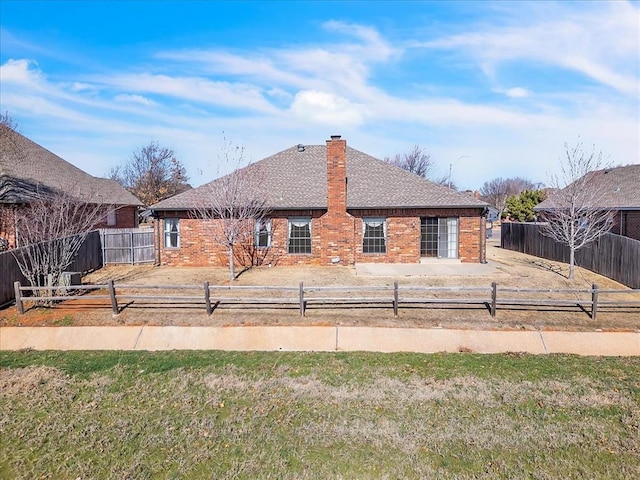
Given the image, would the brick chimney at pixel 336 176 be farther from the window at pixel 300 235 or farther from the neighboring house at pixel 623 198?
the neighboring house at pixel 623 198

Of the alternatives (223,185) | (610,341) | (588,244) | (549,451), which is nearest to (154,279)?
(223,185)

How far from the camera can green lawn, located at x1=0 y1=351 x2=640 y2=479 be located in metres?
5.38

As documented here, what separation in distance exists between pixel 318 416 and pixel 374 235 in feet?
39.0

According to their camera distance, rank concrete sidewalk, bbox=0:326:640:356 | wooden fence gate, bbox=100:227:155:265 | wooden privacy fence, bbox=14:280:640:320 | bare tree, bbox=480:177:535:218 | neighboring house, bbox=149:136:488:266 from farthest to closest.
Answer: bare tree, bbox=480:177:535:218
wooden fence gate, bbox=100:227:155:265
neighboring house, bbox=149:136:488:266
wooden privacy fence, bbox=14:280:640:320
concrete sidewalk, bbox=0:326:640:356

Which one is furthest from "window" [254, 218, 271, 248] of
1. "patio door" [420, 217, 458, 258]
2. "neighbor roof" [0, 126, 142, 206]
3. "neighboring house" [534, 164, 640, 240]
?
"neighboring house" [534, 164, 640, 240]

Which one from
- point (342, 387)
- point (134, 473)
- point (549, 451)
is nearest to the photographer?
point (134, 473)

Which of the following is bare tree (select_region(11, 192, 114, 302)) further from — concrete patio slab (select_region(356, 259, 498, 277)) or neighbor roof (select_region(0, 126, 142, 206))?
concrete patio slab (select_region(356, 259, 498, 277))

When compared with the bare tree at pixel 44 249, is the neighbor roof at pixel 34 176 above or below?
above

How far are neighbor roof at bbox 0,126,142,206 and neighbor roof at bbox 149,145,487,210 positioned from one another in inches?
243

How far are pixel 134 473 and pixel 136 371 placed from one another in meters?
3.52

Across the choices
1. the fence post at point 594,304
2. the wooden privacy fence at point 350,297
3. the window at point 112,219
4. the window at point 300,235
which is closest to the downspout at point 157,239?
the wooden privacy fence at point 350,297

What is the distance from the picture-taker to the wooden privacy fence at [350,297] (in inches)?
423

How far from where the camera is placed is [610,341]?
966 centimetres

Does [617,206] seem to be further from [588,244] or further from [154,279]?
[154,279]
